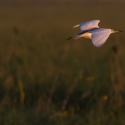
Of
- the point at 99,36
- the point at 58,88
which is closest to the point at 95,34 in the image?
the point at 99,36

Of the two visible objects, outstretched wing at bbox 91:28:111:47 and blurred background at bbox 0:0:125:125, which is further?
blurred background at bbox 0:0:125:125

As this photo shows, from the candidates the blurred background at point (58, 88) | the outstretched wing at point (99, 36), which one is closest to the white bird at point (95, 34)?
the outstretched wing at point (99, 36)

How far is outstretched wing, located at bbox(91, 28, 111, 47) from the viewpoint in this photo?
3.54 metres

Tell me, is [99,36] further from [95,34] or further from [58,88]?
[58,88]

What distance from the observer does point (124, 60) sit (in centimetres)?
705

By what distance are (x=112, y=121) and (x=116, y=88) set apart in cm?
56

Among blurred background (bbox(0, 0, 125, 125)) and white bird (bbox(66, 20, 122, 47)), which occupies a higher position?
white bird (bbox(66, 20, 122, 47))

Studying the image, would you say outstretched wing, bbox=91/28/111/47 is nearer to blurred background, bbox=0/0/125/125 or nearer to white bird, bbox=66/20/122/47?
white bird, bbox=66/20/122/47

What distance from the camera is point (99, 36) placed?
3.67 m

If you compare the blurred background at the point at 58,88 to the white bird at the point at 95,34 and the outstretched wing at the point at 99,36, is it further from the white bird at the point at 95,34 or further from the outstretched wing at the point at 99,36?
the outstretched wing at the point at 99,36

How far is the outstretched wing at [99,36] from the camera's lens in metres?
3.54

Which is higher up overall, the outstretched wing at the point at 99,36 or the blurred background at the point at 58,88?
the outstretched wing at the point at 99,36

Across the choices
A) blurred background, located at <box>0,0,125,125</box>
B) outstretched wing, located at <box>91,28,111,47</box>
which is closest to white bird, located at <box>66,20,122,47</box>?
outstretched wing, located at <box>91,28,111,47</box>

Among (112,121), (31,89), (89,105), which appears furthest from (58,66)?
(112,121)
